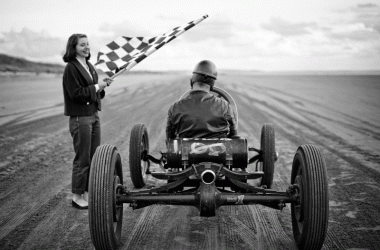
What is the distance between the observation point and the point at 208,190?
3350 millimetres

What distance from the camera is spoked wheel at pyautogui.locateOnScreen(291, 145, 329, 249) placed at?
10.3 ft

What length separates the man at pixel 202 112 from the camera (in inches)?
156

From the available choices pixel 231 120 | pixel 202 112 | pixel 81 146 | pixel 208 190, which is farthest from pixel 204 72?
pixel 81 146

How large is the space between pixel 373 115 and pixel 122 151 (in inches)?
367

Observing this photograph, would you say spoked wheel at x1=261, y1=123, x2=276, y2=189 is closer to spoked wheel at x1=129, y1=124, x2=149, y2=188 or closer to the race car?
the race car

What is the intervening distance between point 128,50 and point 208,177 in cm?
284

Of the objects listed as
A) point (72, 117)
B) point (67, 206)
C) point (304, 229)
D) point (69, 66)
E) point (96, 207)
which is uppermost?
point (69, 66)

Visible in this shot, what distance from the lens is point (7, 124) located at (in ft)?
33.7

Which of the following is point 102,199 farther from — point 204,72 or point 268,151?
point 268,151

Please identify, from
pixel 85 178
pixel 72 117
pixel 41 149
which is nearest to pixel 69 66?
pixel 72 117

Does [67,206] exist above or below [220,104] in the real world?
below

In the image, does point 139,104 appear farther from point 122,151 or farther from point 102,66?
point 102,66

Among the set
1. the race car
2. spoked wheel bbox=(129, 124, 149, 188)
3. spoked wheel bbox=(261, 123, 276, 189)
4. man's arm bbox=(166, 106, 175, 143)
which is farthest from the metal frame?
spoked wheel bbox=(129, 124, 149, 188)

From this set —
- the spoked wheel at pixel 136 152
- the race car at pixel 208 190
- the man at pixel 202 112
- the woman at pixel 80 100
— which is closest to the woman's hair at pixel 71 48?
the woman at pixel 80 100
